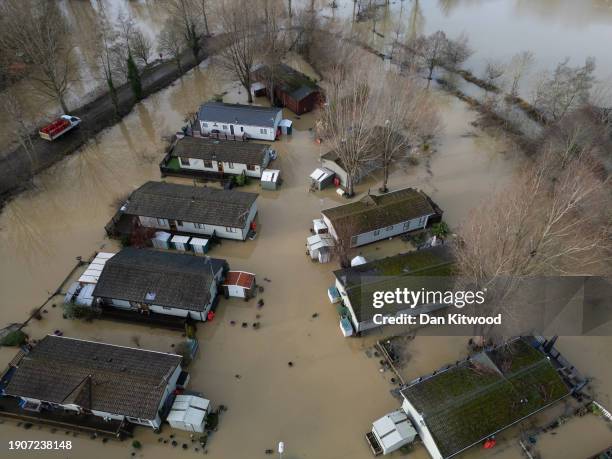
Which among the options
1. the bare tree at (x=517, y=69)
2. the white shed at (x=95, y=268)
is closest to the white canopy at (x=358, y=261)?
the white shed at (x=95, y=268)

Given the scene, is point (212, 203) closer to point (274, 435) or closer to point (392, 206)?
point (392, 206)

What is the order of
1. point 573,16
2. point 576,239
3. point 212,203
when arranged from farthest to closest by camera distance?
1. point 573,16
2. point 212,203
3. point 576,239

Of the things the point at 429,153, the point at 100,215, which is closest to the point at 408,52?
the point at 429,153

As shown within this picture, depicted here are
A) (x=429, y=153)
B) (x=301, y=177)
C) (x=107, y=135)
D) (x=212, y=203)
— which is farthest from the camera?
(x=107, y=135)

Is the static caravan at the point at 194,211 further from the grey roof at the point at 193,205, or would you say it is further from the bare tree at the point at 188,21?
the bare tree at the point at 188,21

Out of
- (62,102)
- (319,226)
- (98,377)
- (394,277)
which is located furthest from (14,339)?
(62,102)

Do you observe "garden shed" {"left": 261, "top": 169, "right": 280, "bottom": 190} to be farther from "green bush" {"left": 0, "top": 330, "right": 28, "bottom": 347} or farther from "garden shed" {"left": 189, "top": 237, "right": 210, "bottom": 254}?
"green bush" {"left": 0, "top": 330, "right": 28, "bottom": 347}
